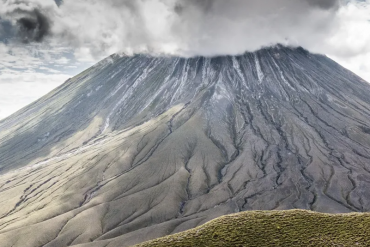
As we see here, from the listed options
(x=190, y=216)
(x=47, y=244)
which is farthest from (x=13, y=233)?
(x=190, y=216)

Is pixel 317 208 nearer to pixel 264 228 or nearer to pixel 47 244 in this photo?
pixel 47 244

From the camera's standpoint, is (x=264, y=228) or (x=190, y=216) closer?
(x=264, y=228)

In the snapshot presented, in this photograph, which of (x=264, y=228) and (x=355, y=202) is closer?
(x=264, y=228)

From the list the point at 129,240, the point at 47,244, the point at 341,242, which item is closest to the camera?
the point at 341,242

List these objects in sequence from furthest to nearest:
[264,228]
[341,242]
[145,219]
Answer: [145,219] < [264,228] < [341,242]

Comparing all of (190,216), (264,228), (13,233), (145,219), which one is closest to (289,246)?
(264,228)

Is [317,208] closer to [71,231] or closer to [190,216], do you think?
[190,216]
